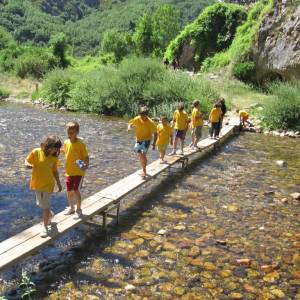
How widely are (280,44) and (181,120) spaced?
23.0m

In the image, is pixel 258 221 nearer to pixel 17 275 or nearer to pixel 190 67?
pixel 17 275

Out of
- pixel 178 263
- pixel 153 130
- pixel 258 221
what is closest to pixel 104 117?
pixel 153 130

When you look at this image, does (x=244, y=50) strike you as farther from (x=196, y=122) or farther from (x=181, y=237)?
(x=181, y=237)

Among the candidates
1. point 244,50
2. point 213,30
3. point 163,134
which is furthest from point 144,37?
point 163,134

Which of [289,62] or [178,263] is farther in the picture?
[289,62]

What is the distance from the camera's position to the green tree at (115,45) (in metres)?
97.2

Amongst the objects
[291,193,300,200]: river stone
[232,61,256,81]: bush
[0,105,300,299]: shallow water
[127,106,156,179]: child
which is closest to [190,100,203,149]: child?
[0,105,300,299]: shallow water

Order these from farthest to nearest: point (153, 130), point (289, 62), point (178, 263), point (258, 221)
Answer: point (289, 62)
point (153, 130)
point (258, 221)
point (178, 263)

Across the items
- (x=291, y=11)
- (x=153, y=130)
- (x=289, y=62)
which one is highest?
(x=291, y=11)

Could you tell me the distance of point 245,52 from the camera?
38531 mm

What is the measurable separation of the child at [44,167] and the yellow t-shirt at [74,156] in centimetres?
74

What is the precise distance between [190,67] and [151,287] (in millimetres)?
41825

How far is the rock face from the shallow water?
19.5m

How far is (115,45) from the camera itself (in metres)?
98.7
